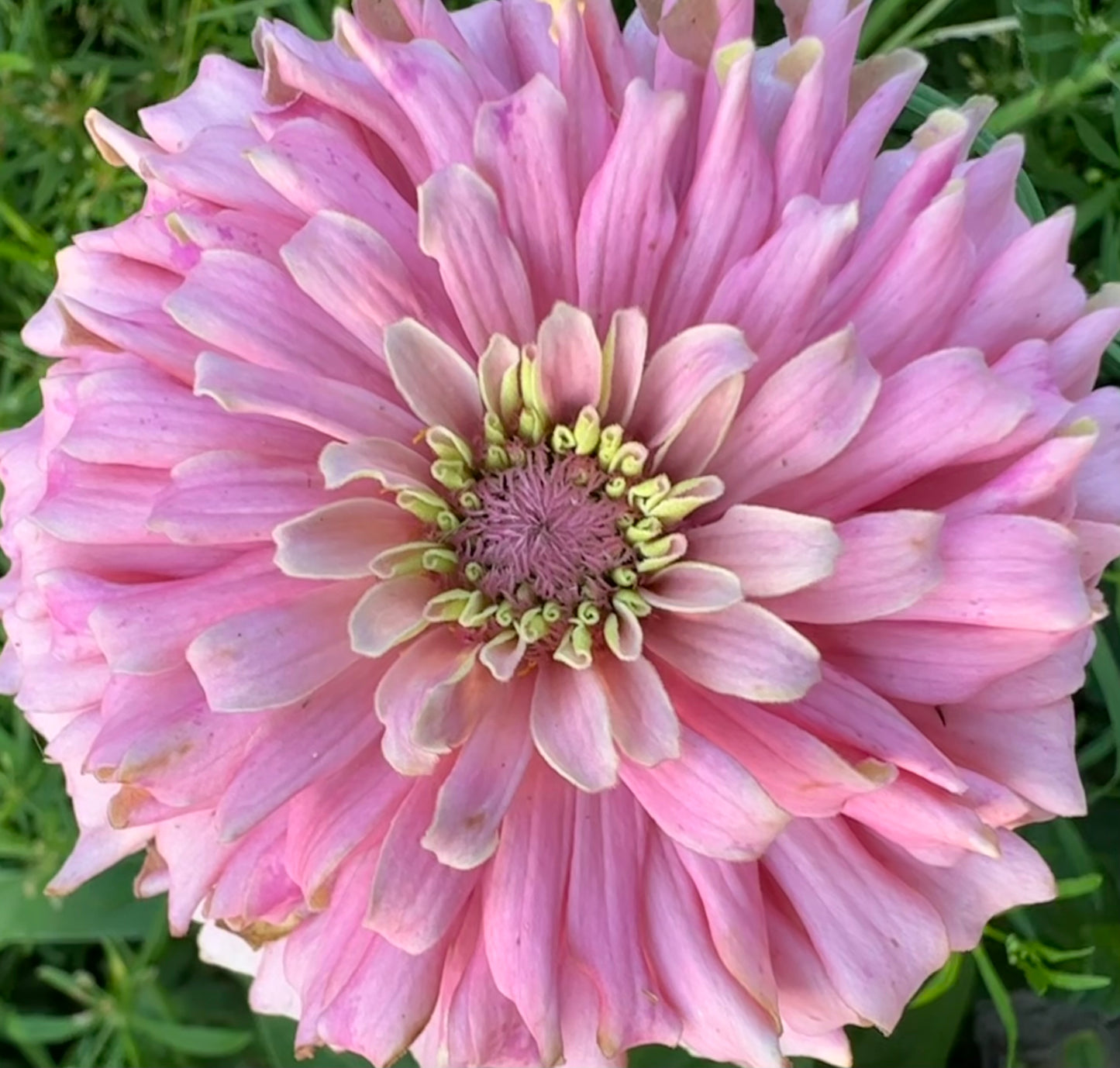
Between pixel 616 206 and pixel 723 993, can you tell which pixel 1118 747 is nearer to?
pixel 723 993

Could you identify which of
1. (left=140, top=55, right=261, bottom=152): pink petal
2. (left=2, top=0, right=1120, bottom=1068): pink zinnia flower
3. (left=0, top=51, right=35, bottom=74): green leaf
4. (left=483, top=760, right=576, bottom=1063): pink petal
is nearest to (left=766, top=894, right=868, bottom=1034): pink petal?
(left=2, top=0, right=1120, bottom=1068): pink zinnia flower

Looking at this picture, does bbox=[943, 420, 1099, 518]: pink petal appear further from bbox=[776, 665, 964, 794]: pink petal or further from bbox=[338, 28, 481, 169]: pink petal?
bbox=[338, 28, 481, 169]: pink petal

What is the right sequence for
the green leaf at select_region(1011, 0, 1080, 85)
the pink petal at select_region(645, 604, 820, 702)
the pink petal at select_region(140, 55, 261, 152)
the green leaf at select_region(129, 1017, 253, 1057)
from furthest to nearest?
the green leaf at select_region(129, 1017, 253, 1057) < the green leaf at select_region(1011, 0, 1080, 85) < the pink petal at select_region(140, 55, 261, 152) < the pink petal at select_region(645, 604, 820, 702)

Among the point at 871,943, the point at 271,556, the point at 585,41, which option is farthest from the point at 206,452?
the point at 871,943

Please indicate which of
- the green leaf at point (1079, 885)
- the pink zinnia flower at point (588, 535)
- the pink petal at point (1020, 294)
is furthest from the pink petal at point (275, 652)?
the green leaf at point (1079, 885)

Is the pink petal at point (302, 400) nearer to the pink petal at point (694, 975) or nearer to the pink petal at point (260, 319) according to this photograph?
the pink petal at point (260, 319)

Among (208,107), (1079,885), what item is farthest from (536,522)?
(1079,885)

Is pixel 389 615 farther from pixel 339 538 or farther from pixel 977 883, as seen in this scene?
pixel 977 883
